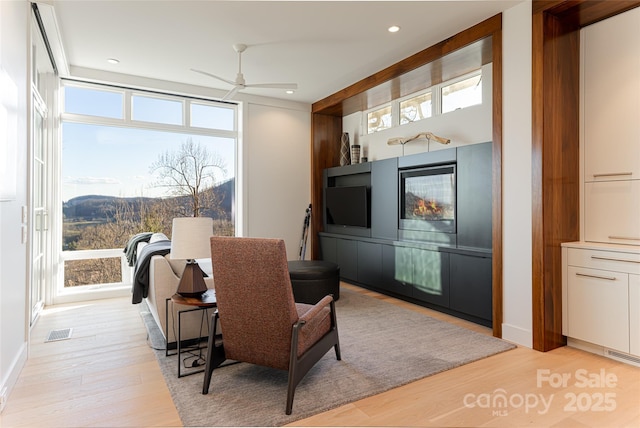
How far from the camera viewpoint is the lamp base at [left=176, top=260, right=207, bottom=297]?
2.66 m

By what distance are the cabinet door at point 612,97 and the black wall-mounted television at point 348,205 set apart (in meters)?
2.81

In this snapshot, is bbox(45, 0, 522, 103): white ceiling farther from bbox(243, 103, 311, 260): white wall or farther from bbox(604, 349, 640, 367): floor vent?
bbox(604, 349, 640, 367): floor vent

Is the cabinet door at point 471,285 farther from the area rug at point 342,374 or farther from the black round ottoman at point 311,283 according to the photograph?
the black round ottoman at point 311,283

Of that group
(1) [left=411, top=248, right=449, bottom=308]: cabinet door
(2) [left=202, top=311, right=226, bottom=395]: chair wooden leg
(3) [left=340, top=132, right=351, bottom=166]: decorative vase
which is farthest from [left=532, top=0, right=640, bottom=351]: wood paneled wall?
(3) [left=340, top=132, right=351, bottom=166]: decorative vase

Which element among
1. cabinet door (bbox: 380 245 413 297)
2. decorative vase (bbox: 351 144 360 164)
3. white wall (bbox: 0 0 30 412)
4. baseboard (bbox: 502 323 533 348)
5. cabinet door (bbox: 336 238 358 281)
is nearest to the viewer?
white wall (bbox: 0 0 30 412)

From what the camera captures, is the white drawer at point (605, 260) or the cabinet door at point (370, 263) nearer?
the white drawer at point (605, 260)

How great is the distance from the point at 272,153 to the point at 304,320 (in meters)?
4.34

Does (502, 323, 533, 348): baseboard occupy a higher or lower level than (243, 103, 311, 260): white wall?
lower

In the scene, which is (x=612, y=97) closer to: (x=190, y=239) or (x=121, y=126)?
(x=190, y=239)

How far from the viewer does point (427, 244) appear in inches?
171

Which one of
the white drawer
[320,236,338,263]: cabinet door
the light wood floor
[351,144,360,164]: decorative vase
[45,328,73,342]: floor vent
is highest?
[351,144,360,164]: decorative vase

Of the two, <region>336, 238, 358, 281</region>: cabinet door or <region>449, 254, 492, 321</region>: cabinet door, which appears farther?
<region>336, 238, 358, 281</region>: cabinet door

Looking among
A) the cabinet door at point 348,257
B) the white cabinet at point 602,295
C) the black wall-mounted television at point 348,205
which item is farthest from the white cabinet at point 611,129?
the cabinet door at point 348,257

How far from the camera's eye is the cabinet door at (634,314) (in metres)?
2.68
